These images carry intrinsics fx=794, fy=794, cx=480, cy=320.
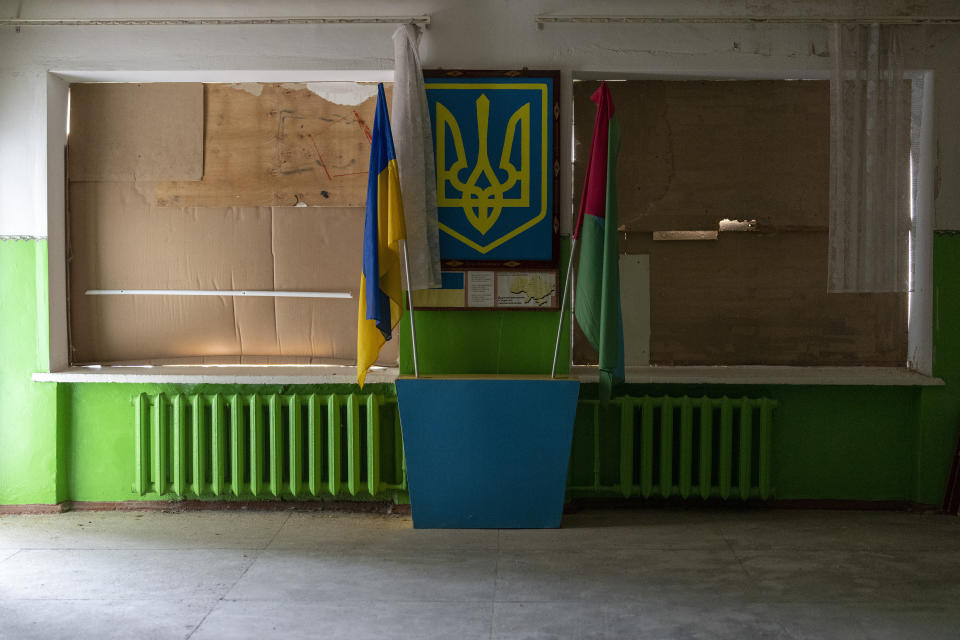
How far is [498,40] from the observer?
3635 mm

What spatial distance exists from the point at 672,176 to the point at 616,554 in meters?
1.81

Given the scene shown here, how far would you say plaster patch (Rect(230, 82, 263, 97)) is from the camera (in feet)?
12.7

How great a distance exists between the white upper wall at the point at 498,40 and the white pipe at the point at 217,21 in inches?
1.0

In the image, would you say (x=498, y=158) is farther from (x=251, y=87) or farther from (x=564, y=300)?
(x=251, y=87)

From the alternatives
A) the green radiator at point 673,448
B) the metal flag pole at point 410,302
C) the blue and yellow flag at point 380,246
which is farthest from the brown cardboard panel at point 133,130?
the green radiator at point 673,448

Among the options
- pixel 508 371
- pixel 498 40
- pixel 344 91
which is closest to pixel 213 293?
pixel 344 91

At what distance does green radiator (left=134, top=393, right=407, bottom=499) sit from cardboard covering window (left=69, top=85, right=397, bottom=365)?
0.29 metres

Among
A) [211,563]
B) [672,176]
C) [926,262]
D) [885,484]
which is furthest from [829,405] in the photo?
[211,563]

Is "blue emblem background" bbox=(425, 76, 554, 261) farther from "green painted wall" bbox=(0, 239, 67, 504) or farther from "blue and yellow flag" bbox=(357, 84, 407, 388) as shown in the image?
"green painted wall" bbox=(0, 239, 67, 504)

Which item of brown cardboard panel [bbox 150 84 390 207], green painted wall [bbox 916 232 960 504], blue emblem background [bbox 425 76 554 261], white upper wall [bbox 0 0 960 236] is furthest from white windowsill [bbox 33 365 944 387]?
white upper wall [bbox 0 0 960 236]

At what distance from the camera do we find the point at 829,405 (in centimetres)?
381

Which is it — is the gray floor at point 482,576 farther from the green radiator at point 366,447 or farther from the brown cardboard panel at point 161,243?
the brown cardboard panel at point 161,243

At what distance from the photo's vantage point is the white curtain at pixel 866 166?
3.59 metres

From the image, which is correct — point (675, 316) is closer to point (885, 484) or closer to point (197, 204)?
Result: point (885, 484)
